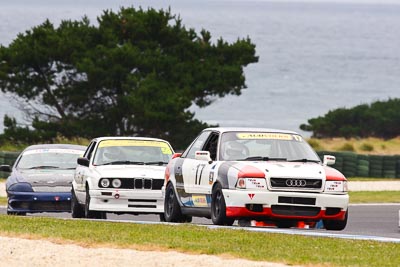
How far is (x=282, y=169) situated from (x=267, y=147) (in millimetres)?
1125

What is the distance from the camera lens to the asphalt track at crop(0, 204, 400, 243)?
17.4m

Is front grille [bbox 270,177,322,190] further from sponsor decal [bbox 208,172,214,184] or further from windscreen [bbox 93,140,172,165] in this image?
windscreen [bbox 93,140,172,165]

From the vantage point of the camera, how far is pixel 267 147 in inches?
751

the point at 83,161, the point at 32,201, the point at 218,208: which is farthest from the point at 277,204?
the point at 32,201

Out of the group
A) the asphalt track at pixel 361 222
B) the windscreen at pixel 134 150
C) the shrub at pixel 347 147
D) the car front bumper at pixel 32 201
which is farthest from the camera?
the shrub at pixel 347 147

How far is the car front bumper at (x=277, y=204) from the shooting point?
17828 mm

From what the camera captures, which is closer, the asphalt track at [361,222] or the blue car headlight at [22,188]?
the asphalt track at [361,222]

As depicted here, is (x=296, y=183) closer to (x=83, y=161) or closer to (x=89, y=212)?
(x=89, y=212)

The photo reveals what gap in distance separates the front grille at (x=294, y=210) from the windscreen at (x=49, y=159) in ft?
25.2

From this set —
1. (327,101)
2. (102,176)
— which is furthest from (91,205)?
(327,101)

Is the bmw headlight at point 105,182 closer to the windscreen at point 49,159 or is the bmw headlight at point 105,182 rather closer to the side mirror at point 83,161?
the side mirror at point 83,161

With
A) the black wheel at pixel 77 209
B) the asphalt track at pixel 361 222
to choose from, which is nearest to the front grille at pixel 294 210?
the asphalt track at pixel 361 222

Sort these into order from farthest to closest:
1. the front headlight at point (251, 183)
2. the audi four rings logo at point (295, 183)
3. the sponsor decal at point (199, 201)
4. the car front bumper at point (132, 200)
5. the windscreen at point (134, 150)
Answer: the windscreen at point (134, 150)
the car front bumper at point (132, 200)
the sponsor decal at point (199, 201)
the audi four rings logo at point (295, 183)
the front headlight at point (251, 183)

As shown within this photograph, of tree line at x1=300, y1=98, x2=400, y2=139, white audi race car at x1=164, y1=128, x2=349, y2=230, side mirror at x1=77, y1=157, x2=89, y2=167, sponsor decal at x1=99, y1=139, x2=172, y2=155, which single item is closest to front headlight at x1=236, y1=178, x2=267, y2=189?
white audi race car at x1=164, y1=128, x2=349, y2=230
